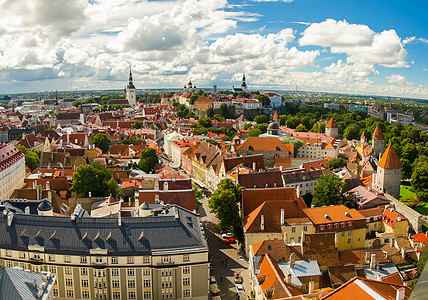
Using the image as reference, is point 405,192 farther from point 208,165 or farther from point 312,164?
point 208,165

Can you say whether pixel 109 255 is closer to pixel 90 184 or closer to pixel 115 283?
pixel 115 283

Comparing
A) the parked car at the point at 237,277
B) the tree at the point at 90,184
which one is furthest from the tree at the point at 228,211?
the tree at the point at 90,184

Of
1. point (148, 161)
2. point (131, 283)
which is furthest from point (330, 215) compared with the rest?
point (148, 161)

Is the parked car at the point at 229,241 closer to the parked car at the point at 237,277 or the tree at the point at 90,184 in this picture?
the parked car at the point at 237,277

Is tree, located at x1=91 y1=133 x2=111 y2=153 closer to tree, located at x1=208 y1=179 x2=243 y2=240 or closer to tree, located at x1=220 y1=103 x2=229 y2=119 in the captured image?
tree, located at x1=208 y1=179 x2=243 y2=240

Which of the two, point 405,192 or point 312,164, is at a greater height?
point 312,164

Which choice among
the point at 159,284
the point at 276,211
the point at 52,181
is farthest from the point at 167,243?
the point at 52,181

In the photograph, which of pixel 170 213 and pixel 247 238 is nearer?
pixel 170 213
